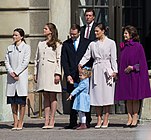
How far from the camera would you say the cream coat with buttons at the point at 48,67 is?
10.2 meters

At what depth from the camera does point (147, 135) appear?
365 centimetres

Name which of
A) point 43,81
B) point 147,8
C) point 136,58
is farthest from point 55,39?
point 147,8

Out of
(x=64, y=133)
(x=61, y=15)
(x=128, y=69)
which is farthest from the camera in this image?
(x=61, y=15)

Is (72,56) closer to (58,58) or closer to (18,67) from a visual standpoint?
(58,58)

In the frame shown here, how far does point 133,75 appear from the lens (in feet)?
33.3

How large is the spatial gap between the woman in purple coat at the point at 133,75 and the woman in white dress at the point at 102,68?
0.64 ft

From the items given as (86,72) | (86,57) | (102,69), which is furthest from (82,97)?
(86,57)

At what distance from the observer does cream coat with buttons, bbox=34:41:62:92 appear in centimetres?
1020

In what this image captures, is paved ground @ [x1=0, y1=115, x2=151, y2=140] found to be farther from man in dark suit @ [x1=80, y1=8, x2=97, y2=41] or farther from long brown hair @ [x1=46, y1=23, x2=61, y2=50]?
man in dark suit @ [x1=80, y1=8, x2=97, y2=41]

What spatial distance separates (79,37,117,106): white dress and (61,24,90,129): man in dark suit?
0.51 feet

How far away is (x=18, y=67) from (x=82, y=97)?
4.33 ft

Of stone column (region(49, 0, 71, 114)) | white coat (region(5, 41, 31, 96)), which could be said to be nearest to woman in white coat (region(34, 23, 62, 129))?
white coat (region(5, 41, 31, 96))

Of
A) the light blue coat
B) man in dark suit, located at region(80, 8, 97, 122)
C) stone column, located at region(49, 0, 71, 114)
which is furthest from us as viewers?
stone column, located at region(49, 0, 71, 114)

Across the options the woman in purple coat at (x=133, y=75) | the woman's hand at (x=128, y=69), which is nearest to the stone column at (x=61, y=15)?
the woman in purple coat at (x=133, y=75)
